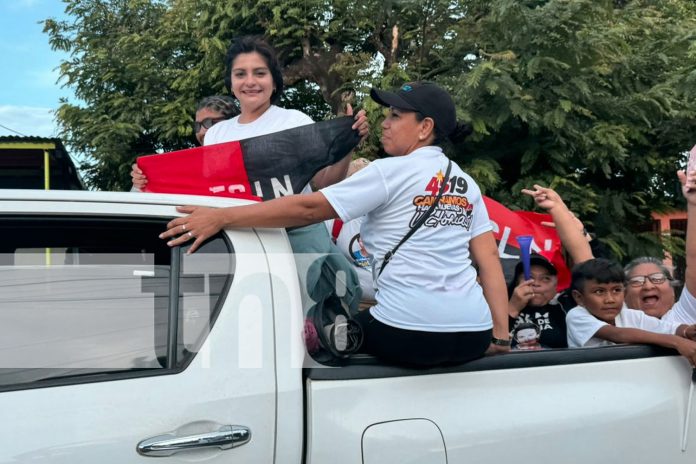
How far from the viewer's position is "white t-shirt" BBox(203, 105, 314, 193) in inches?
111

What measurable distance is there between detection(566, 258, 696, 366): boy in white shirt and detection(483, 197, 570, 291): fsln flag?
1.55ft

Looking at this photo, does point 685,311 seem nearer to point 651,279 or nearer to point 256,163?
point 651,279

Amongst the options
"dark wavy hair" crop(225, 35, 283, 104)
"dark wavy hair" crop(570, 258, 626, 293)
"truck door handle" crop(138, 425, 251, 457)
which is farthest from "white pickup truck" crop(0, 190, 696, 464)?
"dark wavy hair" crop(225, 35, 283, 104)

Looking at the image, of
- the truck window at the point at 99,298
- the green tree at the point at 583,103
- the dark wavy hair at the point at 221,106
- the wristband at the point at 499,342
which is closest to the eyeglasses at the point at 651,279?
the wristband at the point at 499,342

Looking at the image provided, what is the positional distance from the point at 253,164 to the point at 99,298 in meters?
0.77

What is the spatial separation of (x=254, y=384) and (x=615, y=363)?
1.08 metres

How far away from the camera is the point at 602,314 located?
2.80 m

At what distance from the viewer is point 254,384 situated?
68.6 inches

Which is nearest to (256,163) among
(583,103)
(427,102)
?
(427,102)

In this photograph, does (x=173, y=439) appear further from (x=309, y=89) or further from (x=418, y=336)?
(x=309, y=89)

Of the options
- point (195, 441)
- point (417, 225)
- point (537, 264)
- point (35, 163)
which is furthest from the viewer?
point (35, 163)

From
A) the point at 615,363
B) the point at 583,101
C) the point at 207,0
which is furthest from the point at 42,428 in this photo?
the point at 207,0

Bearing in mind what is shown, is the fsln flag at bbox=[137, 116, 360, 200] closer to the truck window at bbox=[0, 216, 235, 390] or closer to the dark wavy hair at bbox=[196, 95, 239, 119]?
the truck window at bbox=[0, 216, 235, 390]

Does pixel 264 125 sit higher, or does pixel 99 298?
pixel 264 125
